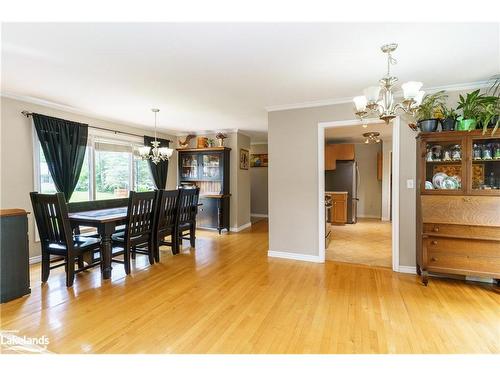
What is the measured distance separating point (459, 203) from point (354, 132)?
11.3 ft

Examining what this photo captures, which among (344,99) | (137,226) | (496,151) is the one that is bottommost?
(137,226)

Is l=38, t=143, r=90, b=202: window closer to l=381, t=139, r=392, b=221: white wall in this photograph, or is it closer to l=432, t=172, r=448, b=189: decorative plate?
l=432, t=172, r=448, b=189: decorative plate

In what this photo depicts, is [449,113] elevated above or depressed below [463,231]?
above

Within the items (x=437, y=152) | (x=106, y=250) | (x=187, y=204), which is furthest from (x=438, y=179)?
(x=106, y=250)

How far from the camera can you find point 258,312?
236 centimetres

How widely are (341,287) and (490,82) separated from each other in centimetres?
285

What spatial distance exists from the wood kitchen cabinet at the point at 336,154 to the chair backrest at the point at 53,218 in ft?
19.2

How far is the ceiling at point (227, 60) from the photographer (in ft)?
6.27

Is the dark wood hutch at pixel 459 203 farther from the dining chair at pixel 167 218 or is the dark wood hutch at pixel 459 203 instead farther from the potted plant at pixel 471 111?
the dining chair at pixel 167 218

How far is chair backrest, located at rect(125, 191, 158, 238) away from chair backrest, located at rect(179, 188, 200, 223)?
0.62 metres

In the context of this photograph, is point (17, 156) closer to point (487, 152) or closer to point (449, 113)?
point (449, 113)

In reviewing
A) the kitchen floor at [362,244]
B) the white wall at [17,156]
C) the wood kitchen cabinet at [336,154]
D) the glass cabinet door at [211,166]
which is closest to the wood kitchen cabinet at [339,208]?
the kitchen floor at [362,244]
